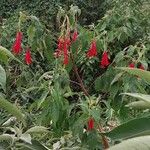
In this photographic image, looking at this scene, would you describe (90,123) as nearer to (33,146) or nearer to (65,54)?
(65,54)

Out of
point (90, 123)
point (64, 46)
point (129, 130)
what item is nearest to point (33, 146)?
point (129, 130)

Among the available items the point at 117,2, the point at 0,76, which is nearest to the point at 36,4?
the point at 117,2

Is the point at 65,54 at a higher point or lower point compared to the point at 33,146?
lower

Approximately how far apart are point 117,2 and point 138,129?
19.9ft

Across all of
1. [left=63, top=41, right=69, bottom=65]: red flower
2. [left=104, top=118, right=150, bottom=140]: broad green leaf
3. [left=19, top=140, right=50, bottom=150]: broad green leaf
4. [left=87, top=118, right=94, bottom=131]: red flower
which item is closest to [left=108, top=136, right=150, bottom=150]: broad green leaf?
[left=104, top=118, right=150, bottom=140]: broad green leaf

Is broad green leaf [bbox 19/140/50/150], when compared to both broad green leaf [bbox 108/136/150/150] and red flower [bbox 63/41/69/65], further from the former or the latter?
red flower [bbox 63/41/69/65]

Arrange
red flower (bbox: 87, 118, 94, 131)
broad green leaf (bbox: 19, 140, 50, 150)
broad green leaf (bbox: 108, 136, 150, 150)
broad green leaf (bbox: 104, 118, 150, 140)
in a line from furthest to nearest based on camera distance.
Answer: red flower (bbox: 87, 118, 94, 131) < broad green leaf (bbox: 19, 140, 50, 150) < broad green leaf (bbox: 104, 118, 150, 140) < broad green leaf (bbox: 108, 136, 150, 150)

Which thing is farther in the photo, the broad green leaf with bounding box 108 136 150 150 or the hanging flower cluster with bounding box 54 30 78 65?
the hanging flower cluster with bounding box 54 30 78 65

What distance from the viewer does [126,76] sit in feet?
6.96

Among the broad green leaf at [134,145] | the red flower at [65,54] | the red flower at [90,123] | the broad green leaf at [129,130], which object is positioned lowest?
the red flower at [90,123]

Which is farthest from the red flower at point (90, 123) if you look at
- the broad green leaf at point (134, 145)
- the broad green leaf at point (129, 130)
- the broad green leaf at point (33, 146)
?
the broad green leaf at point (134, 145)

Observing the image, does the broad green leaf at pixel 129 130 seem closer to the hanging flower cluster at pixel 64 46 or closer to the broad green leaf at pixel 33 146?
the broad green leaf at pixel 33 146

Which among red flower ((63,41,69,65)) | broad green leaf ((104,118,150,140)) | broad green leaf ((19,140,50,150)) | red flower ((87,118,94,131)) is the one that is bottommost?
red flower ((87,118,94,131))

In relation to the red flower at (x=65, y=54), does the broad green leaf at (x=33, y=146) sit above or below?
above
